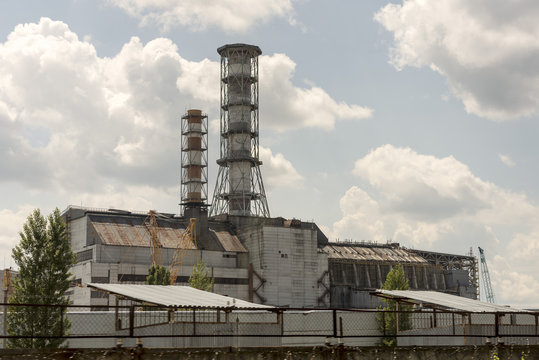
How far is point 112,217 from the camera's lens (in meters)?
118

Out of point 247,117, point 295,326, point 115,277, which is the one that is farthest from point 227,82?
point 295,326

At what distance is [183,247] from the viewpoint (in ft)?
383

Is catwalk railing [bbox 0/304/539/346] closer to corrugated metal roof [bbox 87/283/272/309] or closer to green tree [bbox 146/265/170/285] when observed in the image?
corrugated metal roof [bbox 87/283/272/309]

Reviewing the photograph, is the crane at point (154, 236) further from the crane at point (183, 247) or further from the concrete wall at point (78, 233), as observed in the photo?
the concrete wall at point (78, 233)

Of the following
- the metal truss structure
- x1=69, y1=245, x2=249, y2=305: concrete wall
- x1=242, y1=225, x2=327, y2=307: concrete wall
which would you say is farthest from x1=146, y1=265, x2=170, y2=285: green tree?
the metal truss structure

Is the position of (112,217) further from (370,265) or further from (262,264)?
(370,265)

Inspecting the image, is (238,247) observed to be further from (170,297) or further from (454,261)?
(170,297)

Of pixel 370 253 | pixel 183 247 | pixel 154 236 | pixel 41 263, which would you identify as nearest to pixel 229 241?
pixel 183 247

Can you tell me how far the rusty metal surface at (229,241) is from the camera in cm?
11962

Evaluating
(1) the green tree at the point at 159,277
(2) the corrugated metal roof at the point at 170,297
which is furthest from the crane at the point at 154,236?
(2) the corrugated metal roof at the point at 170,297

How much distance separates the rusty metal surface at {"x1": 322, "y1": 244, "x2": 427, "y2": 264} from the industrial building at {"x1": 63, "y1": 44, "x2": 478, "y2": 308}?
0.24 meters

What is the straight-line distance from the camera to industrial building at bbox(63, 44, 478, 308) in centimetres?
11112

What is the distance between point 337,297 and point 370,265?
48.2 ft

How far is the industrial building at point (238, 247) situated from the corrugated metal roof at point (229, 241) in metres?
0.21
